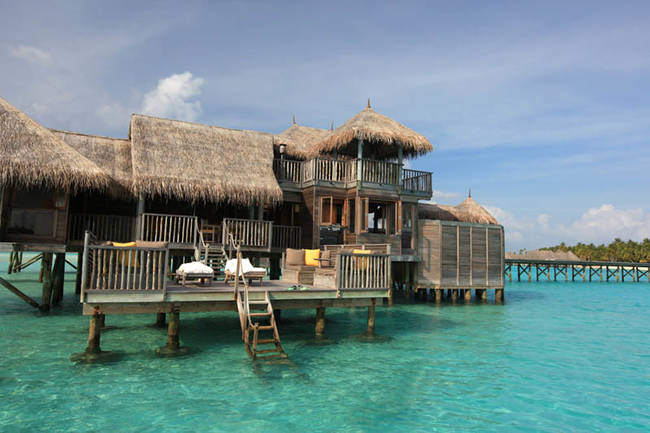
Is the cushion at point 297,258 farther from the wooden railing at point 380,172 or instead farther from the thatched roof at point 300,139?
the thatched roof at point 300,139

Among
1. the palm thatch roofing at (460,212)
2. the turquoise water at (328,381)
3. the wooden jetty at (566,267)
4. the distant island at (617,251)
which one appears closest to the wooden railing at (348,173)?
the palm thatch roofing at (460,212)

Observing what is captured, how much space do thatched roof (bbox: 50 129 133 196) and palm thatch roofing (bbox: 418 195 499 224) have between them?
13.6m

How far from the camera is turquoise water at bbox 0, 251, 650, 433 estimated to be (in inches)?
265

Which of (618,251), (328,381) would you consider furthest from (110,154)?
(618,251)

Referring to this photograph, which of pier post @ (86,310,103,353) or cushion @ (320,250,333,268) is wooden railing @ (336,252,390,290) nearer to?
cushion @ (320,250,333,268)

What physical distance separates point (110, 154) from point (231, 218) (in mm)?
4976

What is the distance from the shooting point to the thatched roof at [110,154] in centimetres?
1570

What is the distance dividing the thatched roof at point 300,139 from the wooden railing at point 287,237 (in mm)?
3513

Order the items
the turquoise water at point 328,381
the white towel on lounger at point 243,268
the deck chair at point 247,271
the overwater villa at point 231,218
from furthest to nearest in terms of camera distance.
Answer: the white towel on lounger at point 243,268 < the deck chair at point 247,271 < the overwater villa at point 231,218 < the turquoise water at point 328,381

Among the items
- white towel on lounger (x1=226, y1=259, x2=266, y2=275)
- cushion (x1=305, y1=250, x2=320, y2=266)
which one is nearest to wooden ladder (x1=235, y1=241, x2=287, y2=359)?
white towel on lounger (x1=226, y1=259, x2=266, y2=275)

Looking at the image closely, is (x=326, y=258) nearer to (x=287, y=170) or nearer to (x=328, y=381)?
(x=328, y=381)

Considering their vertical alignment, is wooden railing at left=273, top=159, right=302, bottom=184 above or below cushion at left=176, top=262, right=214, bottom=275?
above

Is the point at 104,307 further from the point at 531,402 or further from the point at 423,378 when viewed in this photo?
the point at 531,402

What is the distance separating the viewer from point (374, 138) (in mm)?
18188
